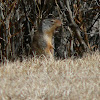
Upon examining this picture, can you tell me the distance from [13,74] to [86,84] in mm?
1255

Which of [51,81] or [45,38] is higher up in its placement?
[45,38]

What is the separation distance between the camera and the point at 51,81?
3.71m

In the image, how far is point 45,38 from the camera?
6043 mm

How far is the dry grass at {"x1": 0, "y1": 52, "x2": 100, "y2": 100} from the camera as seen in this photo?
319 cm

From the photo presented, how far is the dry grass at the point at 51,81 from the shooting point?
3.19m

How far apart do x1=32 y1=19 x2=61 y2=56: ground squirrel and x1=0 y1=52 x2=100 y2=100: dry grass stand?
35.5 inches

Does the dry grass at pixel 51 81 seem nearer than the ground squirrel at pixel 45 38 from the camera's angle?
Yes

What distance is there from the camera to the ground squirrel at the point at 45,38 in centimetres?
590

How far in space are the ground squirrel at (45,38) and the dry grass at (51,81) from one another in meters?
0.90

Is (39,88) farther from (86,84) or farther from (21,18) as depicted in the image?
(21,18)

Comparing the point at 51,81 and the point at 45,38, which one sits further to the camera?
the point at 45,38

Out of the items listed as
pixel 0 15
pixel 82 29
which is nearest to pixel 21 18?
pixel 0 15

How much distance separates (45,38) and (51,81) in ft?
8.03

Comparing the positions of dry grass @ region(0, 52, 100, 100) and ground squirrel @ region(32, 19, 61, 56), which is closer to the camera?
dry grass @ region(0, 52, 100, 100)
